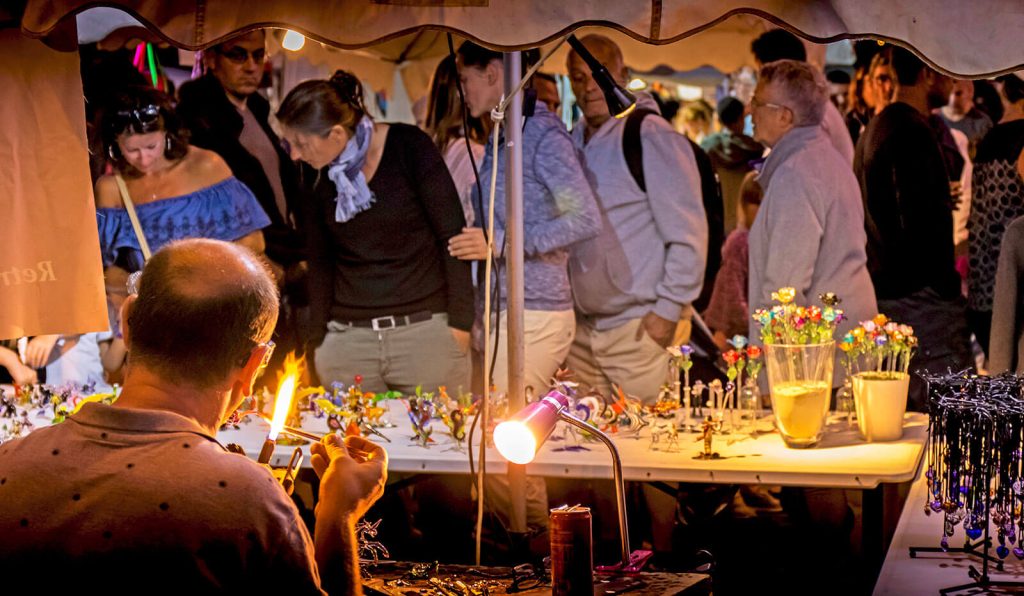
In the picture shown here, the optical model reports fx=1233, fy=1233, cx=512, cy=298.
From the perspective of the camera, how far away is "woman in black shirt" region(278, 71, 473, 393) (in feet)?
19.4

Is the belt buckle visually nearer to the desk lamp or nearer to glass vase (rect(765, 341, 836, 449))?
glass vase (rect(765, 341, 836, 449))

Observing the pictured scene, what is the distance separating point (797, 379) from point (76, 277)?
2.53m

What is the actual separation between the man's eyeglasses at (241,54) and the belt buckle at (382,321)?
140 centimetres

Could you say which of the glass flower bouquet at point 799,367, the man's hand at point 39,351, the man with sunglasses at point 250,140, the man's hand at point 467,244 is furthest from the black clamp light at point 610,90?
the man's hand at point 39,351

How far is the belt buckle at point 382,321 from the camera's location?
595 cm

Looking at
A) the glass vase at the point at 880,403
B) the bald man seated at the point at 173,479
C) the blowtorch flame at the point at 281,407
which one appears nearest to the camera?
the bald man seated at the point at 173,479

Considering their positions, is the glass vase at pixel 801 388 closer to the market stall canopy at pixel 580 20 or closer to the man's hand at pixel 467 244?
the market stall canopy at pixel 580 20

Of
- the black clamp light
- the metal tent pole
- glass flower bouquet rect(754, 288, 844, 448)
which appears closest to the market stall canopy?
the black clamp light

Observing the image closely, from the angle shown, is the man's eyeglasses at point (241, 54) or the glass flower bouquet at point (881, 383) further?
the man's eyeglasses at point (241, 54)

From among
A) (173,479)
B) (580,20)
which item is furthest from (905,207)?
(173,479)

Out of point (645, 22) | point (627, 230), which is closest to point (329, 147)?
point (627, 230)

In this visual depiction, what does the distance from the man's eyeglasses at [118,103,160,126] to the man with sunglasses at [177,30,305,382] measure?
0.40 feet

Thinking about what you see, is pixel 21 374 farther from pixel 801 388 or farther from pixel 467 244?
pixel 801 388

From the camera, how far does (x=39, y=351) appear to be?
6223 millimetres
